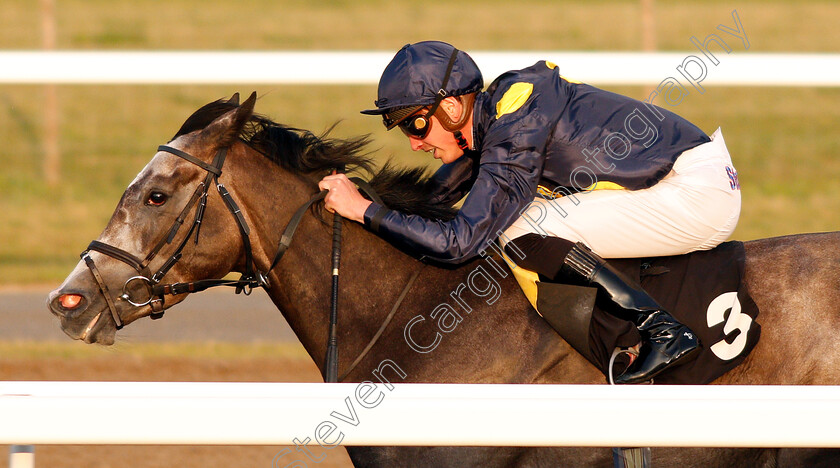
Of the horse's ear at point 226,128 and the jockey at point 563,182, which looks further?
the horse's ear at point 226,128

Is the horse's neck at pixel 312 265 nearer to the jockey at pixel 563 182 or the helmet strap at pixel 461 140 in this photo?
the jockey at pixel 563 182

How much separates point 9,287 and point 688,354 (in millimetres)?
5917

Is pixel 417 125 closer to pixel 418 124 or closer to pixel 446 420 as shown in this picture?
pixel 418 124

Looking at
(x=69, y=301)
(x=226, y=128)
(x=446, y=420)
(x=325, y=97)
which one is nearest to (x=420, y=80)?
(x=226, y=128)

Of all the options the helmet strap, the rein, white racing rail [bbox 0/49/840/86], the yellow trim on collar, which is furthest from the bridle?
white racing rail [bbox 0/49/840/86]

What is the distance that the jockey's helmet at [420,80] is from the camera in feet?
9.27

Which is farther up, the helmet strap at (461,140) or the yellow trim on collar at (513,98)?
the yellow trim on collar at (513,98)

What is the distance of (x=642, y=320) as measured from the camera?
2658 mm

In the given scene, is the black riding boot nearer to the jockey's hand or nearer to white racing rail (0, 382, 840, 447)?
the jockey's hand

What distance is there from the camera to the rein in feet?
9.11

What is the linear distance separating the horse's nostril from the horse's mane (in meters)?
0.54

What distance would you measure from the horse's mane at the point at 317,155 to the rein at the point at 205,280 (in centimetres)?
11

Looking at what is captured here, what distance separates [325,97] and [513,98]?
9065 mm

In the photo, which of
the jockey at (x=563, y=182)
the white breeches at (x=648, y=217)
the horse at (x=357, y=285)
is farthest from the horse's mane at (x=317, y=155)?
the white breeches at (x=648, y=217)
